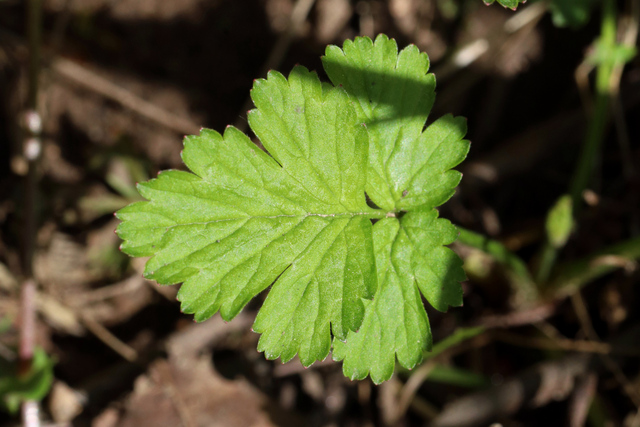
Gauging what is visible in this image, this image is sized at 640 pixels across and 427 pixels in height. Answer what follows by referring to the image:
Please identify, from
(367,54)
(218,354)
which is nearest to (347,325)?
(367,54)

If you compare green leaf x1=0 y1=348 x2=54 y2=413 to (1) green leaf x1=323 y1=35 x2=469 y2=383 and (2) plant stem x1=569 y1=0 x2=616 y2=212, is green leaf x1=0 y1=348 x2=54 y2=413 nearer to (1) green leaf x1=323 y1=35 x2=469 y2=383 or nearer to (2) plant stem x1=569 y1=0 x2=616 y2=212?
(1) green leaf x1=323 y1=35 x2=469 y2=383

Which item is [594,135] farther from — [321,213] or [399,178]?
[321,213]

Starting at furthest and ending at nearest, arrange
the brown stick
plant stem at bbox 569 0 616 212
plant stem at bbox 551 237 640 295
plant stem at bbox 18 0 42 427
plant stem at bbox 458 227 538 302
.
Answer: the brown stick → plant stem at bbox 18 0 42 427 → plant stem at bbox 569 0 616 212 → plant stem at bbox 551 237 640 295 → plant stem at bbox 458 227 538 302

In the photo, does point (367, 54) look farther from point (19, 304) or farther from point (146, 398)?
point (19, 304)

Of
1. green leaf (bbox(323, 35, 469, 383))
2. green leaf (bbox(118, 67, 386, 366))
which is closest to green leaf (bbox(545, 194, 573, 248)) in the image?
green leaf (bbox(323, 35, 469, 383))

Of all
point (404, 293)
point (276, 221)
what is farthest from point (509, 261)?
point (276, 221)

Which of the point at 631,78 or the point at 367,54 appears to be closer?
the point at 367,54
